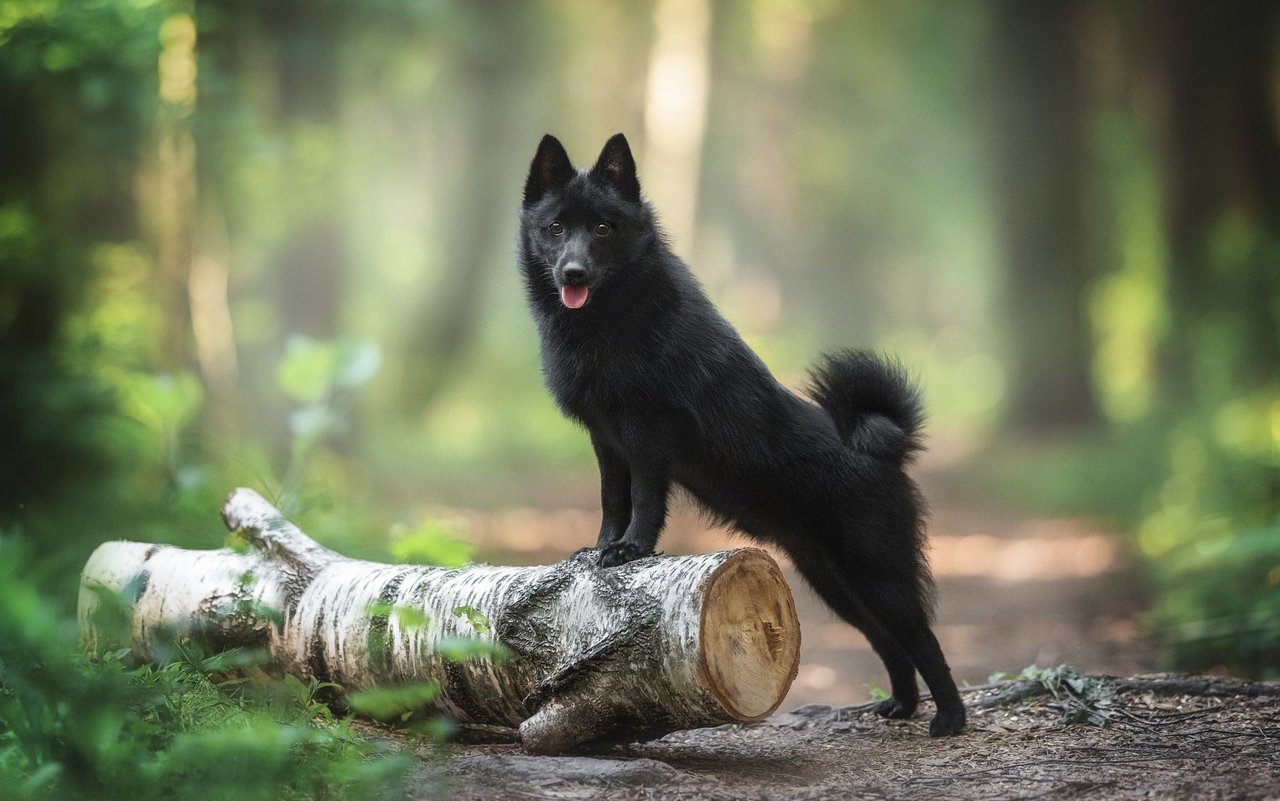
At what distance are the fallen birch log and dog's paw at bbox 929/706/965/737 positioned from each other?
88 centimetres

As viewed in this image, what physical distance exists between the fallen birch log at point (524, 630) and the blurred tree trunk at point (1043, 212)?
1223 cm

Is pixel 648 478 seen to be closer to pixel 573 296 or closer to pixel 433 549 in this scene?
pixel 573 296

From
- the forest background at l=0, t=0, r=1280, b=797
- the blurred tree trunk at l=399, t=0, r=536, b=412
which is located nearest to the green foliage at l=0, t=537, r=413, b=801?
the forest background at l=0, t=0, r=1280, b=797

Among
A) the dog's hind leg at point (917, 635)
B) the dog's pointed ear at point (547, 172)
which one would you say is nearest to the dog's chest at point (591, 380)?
the dog's pointed ear at point (547, 172)

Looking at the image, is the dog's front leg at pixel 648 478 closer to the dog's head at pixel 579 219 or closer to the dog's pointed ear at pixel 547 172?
the dog's head at pixel 579 219

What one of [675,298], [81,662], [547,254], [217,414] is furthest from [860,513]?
[217,414]

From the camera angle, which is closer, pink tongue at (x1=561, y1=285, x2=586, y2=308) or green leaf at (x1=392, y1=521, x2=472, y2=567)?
pink tongue at (x1=561, y1=285, x2=586, y2=308)

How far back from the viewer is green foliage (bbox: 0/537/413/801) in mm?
2518

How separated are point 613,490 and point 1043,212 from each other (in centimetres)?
1280

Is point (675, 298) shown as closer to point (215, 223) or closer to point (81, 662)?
point (81, 662)

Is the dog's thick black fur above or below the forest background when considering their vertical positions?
below

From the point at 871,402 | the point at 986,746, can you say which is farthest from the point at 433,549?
the point at 986,746

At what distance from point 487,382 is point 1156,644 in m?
13.9

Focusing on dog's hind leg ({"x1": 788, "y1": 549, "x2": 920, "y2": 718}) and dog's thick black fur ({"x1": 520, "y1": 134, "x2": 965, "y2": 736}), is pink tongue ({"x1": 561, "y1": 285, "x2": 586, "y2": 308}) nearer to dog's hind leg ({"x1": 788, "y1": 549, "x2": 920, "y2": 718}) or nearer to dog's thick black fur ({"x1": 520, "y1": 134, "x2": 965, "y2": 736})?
dog's thick black fur ({"x1": 520, "y1": 134, "x2": 965, "y2": 736})
